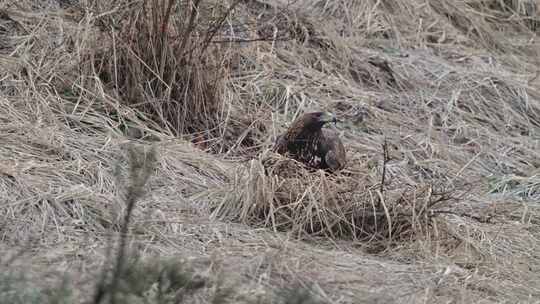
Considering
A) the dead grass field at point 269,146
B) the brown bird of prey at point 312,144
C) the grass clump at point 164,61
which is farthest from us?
the grass clump at point 164,61

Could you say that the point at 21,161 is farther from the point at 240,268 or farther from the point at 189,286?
the point at 189,286

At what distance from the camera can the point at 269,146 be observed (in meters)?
5.52

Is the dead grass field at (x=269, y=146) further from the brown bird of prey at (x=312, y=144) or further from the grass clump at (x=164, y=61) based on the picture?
the brown bird of prey at (x=312, y=144)

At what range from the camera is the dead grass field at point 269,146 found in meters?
3.93

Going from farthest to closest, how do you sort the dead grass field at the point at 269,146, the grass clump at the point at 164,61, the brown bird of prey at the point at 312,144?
the grass clump at the point at 164,61, the brown bird of prey at the point at 312,144, the dead grass field at the point at 269,146

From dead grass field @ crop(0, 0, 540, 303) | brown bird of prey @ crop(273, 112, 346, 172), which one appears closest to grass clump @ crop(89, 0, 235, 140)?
dead grass field @ crop(0, 0, 540, 303)

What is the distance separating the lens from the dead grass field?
393 centimetres

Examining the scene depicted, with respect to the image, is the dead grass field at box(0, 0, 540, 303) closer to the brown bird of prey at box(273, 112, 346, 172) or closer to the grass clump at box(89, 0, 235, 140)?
the grass clump at box(89, 0, 235, 140)

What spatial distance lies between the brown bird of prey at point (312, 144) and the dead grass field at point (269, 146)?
0.39ft

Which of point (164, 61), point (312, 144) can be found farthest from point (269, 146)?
point (164, 61)

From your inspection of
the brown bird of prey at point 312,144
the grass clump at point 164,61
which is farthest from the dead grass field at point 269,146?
the brown bird of prey at point 312,144

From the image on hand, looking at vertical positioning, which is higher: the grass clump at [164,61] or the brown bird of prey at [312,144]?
the grass clump at [164,61]

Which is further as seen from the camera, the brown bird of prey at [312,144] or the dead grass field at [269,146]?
the brown bird of prey at [312,144]

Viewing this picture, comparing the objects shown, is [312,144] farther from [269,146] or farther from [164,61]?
[164,61]
